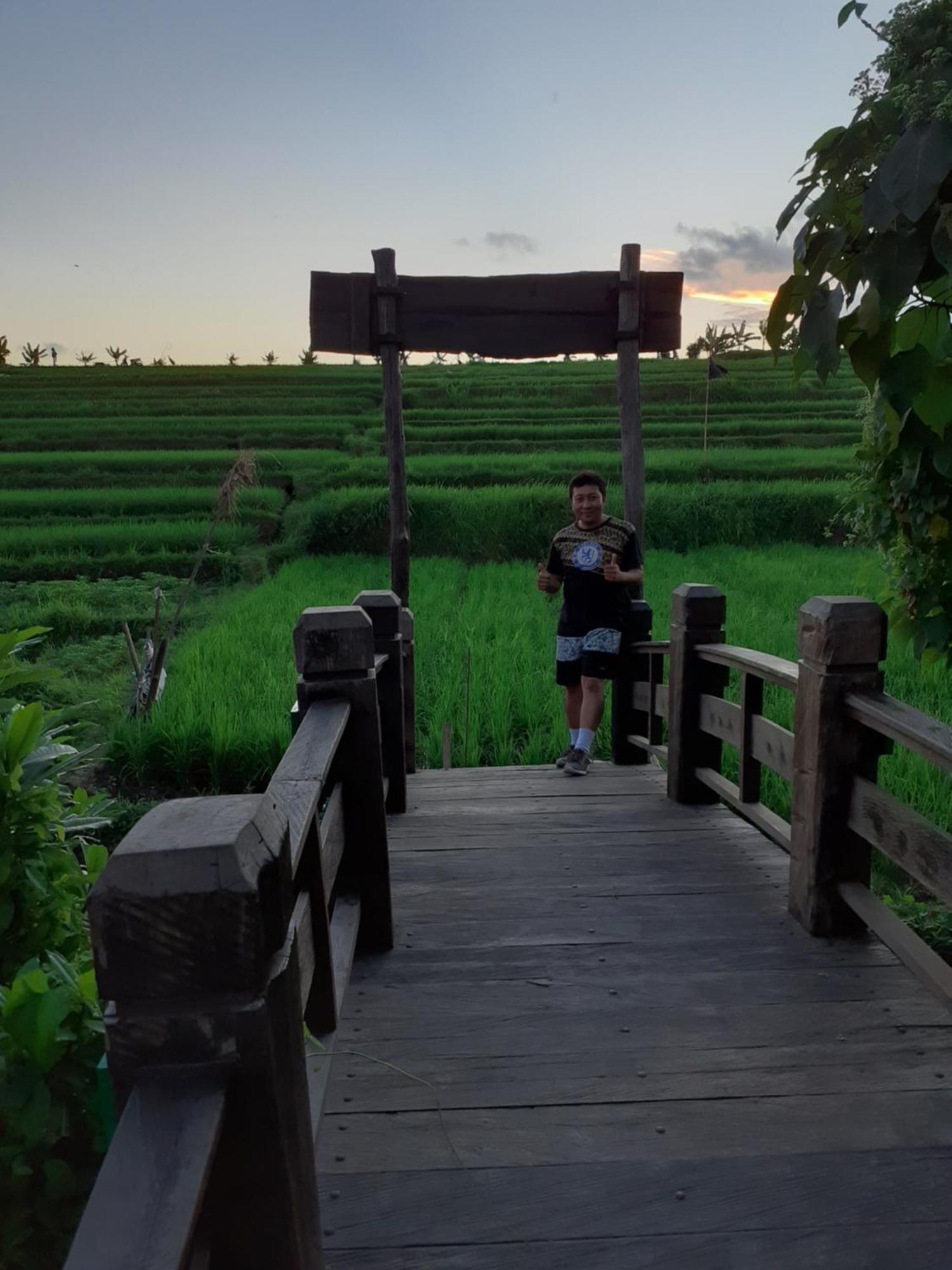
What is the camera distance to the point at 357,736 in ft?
8.61

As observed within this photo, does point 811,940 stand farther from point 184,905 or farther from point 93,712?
point 93,712

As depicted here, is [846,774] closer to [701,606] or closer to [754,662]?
[754,662]

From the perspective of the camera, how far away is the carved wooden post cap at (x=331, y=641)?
253 cm

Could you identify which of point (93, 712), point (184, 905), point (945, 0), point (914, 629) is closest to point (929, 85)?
point (945, 0)

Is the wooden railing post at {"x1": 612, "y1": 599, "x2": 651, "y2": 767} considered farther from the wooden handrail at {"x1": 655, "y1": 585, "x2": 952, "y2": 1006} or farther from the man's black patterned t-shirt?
the wooden handrail at {"x1": 655, "y1": 585, "x2": 952, "y2": 1006}

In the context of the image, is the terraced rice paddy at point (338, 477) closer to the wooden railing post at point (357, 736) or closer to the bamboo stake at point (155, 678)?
the bamboo stake at point (155, 678)

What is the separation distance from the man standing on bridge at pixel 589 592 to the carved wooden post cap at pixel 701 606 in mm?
540

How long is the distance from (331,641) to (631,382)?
12.7 ft

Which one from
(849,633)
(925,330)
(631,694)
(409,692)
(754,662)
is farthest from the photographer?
(409,692)

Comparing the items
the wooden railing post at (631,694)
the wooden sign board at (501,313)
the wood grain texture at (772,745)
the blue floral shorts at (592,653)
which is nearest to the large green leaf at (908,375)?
the wood grain texture at (772,745)

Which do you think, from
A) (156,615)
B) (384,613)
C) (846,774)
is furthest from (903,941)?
(156,615)

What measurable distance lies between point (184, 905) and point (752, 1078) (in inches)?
63.9

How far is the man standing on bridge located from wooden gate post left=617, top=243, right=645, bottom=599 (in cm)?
41

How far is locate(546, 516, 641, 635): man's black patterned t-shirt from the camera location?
15.6ft
